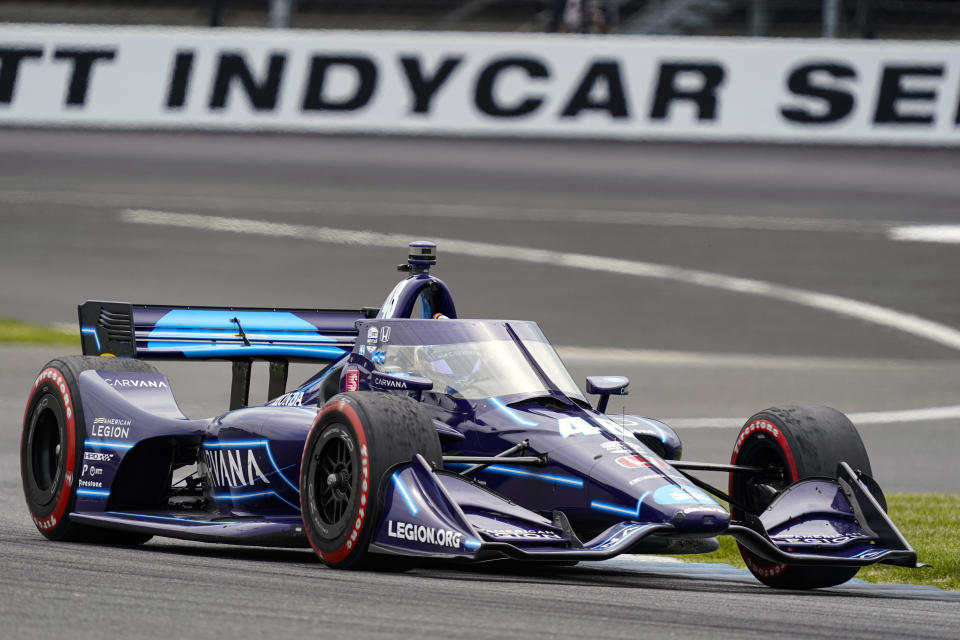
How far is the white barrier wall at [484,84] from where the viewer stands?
22.5 meters

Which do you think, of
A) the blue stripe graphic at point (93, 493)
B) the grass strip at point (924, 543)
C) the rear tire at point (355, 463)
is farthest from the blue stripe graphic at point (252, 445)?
the grass strip at point (924, 543)

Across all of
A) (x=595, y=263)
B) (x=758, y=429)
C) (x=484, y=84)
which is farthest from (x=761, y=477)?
(x=484, y=84)

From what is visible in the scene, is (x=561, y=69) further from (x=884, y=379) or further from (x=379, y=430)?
(x=379, y=430)

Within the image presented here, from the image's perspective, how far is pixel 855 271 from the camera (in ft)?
67.6

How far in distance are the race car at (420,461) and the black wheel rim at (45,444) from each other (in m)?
0.01

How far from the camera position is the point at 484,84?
23.0m

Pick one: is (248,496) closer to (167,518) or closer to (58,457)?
(167,518)

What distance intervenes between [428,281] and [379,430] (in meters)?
1.88

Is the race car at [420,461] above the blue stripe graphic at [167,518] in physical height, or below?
above

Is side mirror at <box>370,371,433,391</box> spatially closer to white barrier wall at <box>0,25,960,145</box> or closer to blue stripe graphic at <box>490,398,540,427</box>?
blue stripe graphic at <box>490,398,540,427</box>

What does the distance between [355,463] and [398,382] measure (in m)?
0.81

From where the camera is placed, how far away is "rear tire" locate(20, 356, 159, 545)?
898 centimetres

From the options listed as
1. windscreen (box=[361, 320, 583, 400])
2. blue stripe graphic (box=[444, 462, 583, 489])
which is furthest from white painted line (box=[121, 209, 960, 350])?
blue stripe graphic (box=[444, 462, 583, 489])

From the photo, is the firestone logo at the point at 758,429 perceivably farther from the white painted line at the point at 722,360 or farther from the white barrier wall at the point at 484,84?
the white barrier wall at the point at 484,84
